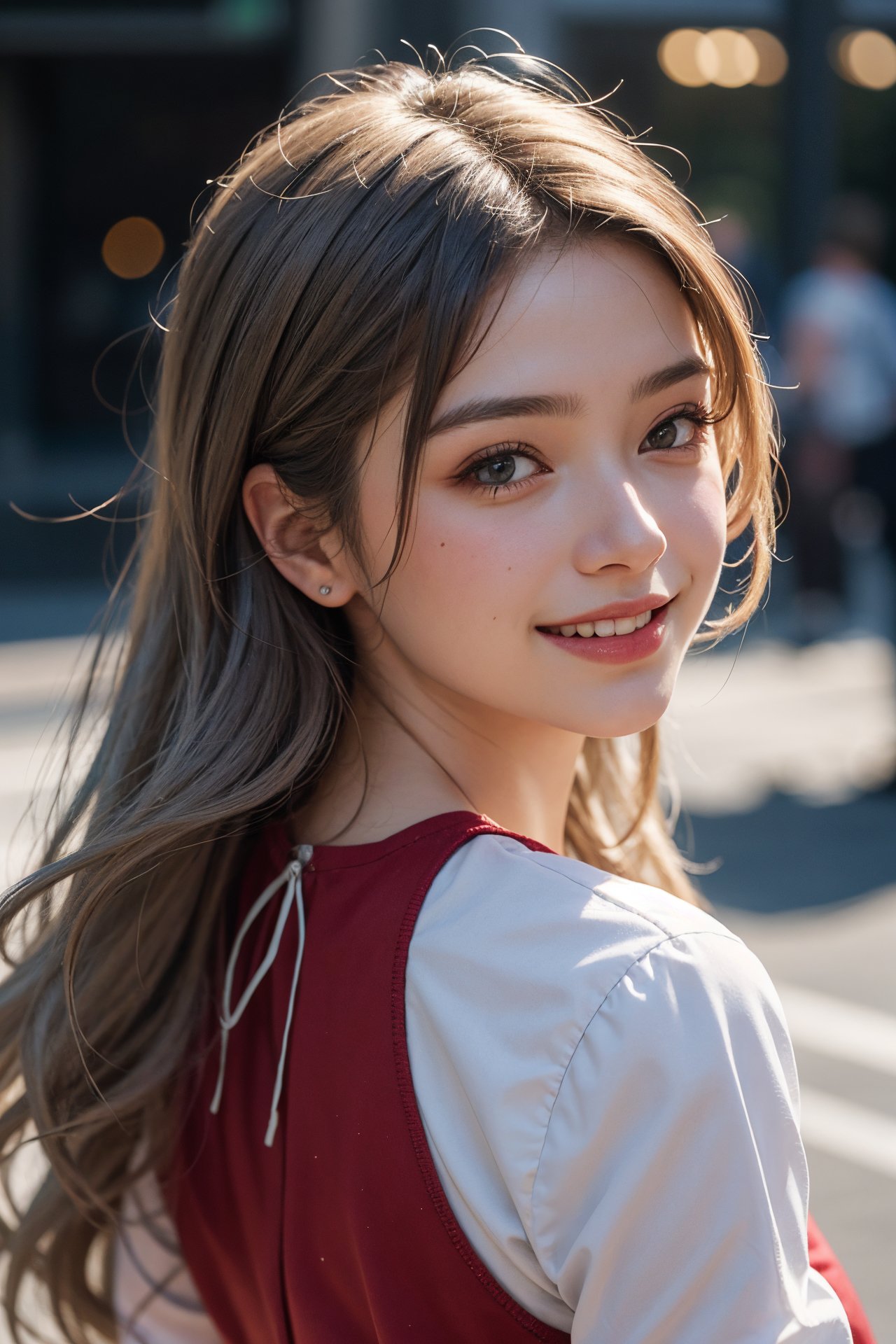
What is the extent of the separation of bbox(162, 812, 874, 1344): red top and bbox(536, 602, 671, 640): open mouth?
0.62 ft

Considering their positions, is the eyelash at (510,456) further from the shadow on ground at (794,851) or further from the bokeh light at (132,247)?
the bokeh light at (132,247)

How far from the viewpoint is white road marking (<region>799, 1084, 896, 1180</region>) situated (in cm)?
329

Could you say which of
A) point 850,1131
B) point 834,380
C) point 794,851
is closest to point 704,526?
point 850,1131

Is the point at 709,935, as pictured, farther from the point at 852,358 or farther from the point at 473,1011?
the point at 852,358

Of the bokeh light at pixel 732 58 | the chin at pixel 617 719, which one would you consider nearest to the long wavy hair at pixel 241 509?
the chin at pixel 617 719

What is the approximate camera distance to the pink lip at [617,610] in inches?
51.9

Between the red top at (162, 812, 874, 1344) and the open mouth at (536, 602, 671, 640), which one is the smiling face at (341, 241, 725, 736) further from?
the red top at (162, 812, 874, 1344)

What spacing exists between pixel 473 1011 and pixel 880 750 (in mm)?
5817

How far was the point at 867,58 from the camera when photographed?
39.7ft

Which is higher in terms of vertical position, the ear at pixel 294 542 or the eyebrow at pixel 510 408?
the eyebrow at pixel 510 408

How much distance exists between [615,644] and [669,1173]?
47cm

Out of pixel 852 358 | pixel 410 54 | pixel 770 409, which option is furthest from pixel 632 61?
pixel 770 409

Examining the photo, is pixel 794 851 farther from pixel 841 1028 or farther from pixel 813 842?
pixel 841 1028

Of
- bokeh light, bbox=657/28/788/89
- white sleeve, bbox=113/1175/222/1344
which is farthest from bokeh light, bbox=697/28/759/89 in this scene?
white sleeve, bbox=113/1175/222/1344
